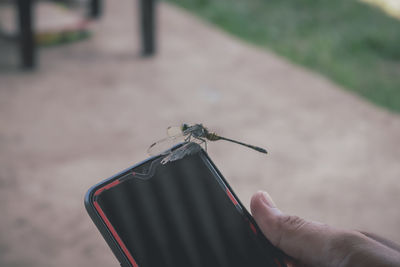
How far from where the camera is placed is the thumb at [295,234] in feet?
3.58

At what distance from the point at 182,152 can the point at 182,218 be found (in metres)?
0.16

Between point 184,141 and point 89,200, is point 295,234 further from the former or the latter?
point 89,200

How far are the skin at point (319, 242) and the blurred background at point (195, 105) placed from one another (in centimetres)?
124

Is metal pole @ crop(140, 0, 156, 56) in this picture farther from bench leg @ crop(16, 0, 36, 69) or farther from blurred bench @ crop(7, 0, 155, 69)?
bench leg @ crop(16, 0, 36, 69)

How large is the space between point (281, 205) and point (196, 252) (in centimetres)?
154

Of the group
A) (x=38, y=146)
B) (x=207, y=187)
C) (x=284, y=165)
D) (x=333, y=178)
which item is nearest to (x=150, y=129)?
(x=38, y=146)

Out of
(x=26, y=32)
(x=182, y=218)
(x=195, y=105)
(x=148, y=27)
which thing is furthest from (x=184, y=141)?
(x=148, y=27)

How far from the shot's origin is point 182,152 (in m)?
1.18

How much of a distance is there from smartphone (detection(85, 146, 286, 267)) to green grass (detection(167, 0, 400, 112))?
2.98 meters

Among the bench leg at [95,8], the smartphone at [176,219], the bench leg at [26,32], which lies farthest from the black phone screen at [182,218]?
the bench leg at [95,8]

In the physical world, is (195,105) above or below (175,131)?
below

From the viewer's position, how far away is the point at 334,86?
13.2 feet

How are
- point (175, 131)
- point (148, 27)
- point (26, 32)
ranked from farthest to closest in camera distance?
point (148, 27) < point (26, 32) < point (175, 131)

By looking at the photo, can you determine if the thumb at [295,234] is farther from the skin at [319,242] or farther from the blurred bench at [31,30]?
the blurred bench at [31,30]
